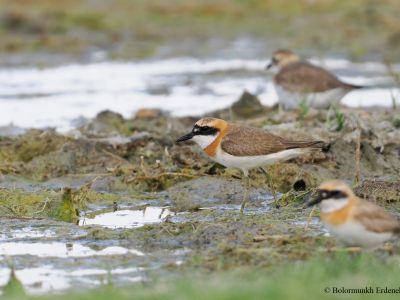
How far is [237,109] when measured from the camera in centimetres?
1584

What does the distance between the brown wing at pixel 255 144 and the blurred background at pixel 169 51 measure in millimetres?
5937

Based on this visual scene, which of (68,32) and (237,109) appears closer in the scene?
(237,109)

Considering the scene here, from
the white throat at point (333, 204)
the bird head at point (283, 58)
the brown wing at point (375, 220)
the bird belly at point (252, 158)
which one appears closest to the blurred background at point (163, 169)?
the brown wing at point (375, 220)

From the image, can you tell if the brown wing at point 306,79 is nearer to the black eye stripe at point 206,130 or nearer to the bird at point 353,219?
the black eye stripe at point 206,130

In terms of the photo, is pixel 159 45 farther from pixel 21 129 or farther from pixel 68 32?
pixel 21 129

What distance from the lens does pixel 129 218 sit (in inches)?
419

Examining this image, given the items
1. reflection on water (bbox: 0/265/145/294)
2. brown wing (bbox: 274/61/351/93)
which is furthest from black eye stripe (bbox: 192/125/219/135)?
brown wing (bbox: 274/61/351/93)

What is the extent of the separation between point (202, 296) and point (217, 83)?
48.6 ft

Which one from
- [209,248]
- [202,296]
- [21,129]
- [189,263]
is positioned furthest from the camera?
[21,129]

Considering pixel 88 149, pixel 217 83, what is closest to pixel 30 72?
pixel 217 83

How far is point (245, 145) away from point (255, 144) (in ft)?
0.37

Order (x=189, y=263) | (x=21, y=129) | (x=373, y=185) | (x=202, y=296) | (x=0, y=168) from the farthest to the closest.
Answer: (x=21, y=129) → (x=0, y=168) → (x=373, y=185) → (x=189, y=263) → (x=202, y=296)

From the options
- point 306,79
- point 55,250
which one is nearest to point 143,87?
point 306,79

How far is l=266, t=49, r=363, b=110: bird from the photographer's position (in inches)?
622
